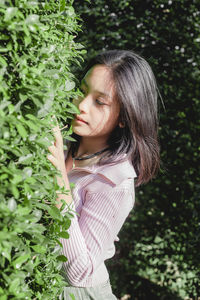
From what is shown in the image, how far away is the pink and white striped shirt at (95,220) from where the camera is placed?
171 centimetres

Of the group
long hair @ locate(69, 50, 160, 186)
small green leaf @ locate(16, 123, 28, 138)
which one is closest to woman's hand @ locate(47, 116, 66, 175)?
small green leaf @ locate(16, 123, 28, 138)

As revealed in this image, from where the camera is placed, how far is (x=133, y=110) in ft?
6.89

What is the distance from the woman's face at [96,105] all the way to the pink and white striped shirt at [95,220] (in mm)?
259

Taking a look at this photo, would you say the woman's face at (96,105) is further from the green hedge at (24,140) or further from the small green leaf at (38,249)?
the small green leaf at (38,249)

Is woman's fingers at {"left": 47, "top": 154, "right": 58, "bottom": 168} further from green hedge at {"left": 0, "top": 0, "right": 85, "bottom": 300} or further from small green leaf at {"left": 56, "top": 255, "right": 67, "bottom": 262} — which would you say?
small green leaf at {"left": 56, "top": 255, "right": 67, "bottom": 262}

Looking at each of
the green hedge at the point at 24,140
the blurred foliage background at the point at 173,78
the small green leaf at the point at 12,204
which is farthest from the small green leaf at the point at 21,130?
the blurred foliage background at the point at 173,78

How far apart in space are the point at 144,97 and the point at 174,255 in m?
2.71

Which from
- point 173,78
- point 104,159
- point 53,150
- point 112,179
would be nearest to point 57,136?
point 53,150

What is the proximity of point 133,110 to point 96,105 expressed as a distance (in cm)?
24

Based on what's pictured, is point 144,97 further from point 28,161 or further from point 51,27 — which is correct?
point 28,161

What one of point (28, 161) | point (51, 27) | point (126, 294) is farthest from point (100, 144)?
point (126, 294)

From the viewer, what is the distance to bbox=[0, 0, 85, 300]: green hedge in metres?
1.10

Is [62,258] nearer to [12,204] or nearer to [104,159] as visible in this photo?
[12,204]

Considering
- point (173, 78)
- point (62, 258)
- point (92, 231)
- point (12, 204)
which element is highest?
point (12, 204)
